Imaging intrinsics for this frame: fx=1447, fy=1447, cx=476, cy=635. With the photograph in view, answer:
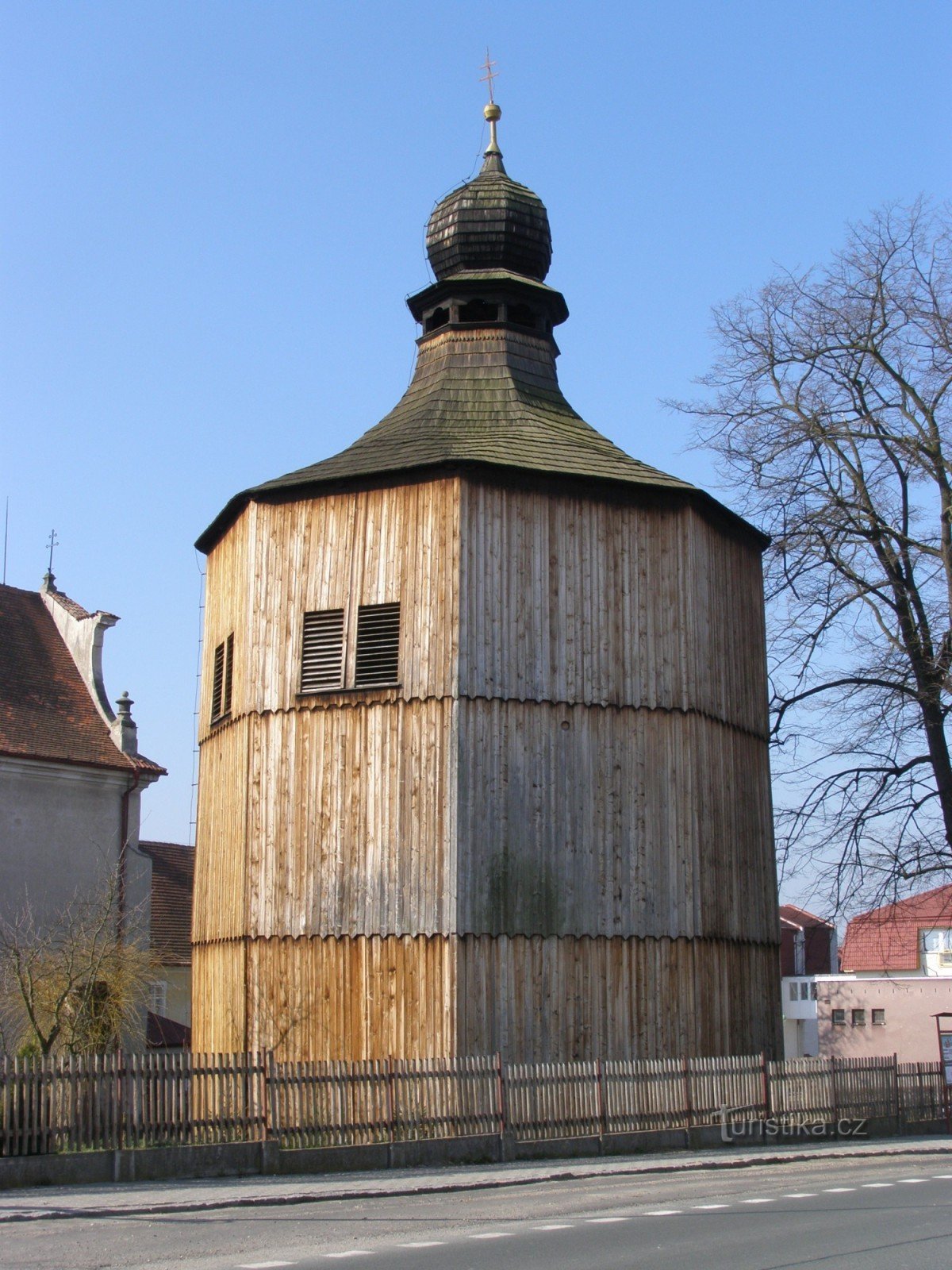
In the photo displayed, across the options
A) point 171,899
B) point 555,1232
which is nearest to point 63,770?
point 171,899

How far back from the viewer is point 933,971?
46656mm

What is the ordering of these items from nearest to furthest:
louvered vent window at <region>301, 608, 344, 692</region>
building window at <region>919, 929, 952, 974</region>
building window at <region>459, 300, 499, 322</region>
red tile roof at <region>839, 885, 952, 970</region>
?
louvered vent window at <region>301, 608, 344, 692</region> < building window at <region>459, 300, 499, 322</region> < red tile roof at <region>839, 885, 952, 970</region> < building window at <region>919, 929, 952, 974</region>

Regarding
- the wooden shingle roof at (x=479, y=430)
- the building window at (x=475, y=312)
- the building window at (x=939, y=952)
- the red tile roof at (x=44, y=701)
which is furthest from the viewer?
the building window at (x=939, y=952)

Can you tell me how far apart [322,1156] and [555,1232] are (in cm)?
579

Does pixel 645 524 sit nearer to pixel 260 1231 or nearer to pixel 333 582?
pixel 333 582

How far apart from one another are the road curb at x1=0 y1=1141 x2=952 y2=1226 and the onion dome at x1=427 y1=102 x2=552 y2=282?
15226 millimetres

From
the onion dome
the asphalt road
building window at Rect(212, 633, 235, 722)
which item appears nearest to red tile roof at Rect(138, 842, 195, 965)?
building window at Rect(212, 633, 235, 722)

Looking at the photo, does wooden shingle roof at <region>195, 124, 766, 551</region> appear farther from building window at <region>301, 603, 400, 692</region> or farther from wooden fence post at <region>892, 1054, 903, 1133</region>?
wooden fence post at <region>892, 1054, 903, 1133</region>

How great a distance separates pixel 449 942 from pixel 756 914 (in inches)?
215

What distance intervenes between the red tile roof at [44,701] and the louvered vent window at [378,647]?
10526mm

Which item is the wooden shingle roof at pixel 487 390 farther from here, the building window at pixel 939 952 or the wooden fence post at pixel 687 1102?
the building window at pixel 939 952

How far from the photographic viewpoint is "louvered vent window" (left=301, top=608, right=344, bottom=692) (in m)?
20.1

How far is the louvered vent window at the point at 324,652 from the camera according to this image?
65.8ft

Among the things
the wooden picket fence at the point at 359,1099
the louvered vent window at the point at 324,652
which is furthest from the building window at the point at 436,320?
the wooden picket fence at the point at 359,1099
